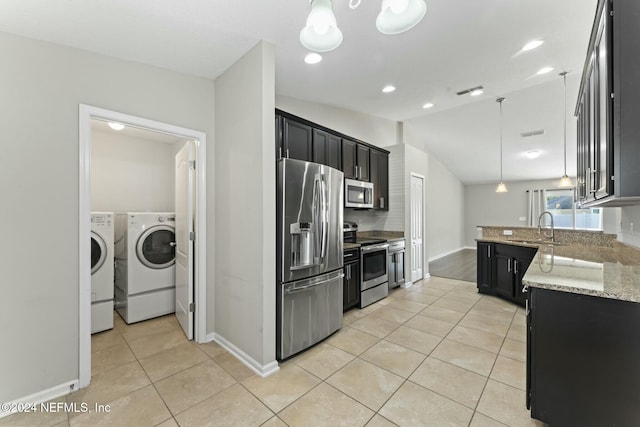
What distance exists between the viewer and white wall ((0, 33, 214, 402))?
1.81 m

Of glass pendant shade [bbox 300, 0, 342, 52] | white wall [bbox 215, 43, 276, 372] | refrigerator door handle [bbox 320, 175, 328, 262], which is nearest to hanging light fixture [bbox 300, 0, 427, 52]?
glass pendant shade [bbox 300, 0, 342, 52]

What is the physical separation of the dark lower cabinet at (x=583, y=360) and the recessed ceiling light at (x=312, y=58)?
2.60 meters

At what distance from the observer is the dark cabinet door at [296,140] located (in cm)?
290

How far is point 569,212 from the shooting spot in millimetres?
8477

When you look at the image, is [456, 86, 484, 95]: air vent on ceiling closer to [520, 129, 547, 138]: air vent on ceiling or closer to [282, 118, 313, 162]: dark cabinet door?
[282, 118, 313, 162]: dark cabinet door

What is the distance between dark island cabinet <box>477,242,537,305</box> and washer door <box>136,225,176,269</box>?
15.5 feet

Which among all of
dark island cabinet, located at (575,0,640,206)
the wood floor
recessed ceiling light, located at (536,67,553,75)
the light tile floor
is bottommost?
the wood floor

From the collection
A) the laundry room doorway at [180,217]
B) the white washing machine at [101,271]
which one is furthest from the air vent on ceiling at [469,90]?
the white washing machine at [101,271]

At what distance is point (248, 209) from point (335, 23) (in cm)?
154

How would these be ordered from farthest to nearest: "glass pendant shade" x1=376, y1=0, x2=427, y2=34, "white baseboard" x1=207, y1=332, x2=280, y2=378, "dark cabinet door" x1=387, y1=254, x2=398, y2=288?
1. "dark cabinet door" x1=387, y1=254, x2=398, y2=288
2. "white baseboard" x1=207, y1=332, x2=280, y2=378
3. "glass pendant shade" x1=376, y1=0, x2=427, y2=34

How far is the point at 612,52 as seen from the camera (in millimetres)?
1396

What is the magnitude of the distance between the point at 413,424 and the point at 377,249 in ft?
8.00

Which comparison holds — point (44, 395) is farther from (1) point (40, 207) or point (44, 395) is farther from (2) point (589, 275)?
(2) point (589, 275)

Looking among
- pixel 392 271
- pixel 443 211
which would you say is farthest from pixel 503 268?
pixel 443 211
